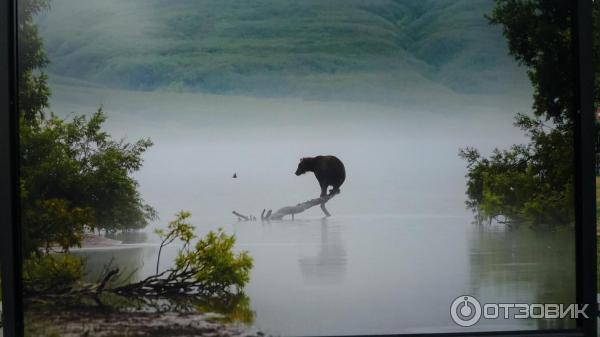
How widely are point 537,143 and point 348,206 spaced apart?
1074mm

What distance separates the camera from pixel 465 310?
402 cm

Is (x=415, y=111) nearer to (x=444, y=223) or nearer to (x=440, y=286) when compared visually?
(x=444, y=223)

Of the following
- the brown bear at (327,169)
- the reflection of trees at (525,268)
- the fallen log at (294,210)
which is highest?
the brown bear at (327,169)

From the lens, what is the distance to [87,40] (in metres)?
4.02

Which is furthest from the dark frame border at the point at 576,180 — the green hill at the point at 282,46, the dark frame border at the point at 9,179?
the green hill at the point at 282,46

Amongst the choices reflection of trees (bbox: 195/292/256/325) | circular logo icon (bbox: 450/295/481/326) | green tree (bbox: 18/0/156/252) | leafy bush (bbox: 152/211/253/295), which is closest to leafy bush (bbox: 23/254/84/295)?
green tree (bbox: 18/0/156/252)

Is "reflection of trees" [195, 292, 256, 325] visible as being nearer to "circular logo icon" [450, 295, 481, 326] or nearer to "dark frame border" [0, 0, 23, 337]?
"dark frame border" [0, 0, 23, 337]

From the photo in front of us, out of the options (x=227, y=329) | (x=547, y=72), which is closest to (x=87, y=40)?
(x=227, y=329)

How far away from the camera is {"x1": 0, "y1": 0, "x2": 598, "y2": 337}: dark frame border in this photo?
380 cm

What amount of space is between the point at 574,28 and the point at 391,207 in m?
1.32

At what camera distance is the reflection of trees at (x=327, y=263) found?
3998 mm

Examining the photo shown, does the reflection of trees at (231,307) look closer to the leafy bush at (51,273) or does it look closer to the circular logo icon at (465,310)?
the leafy bush at (51,273)

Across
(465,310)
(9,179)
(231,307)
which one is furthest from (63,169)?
(465,310)

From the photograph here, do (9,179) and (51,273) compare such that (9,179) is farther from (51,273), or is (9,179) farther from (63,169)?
(51,273)
